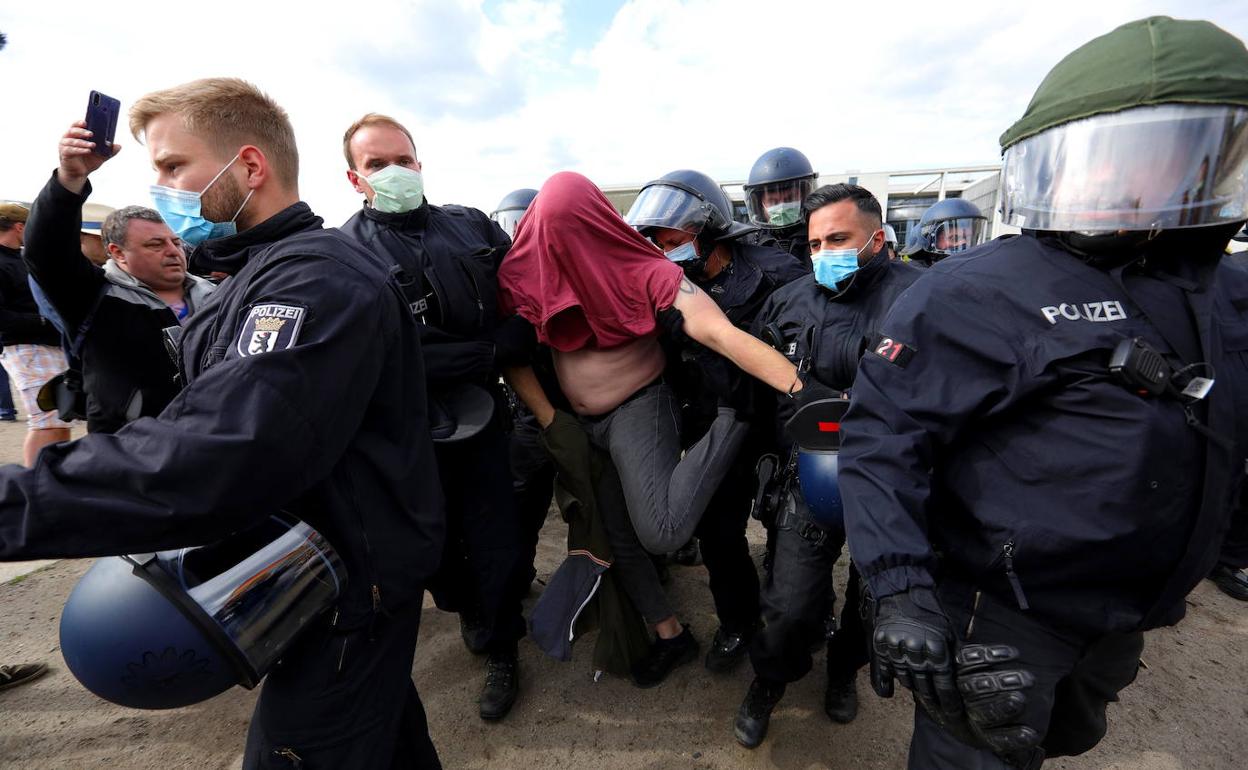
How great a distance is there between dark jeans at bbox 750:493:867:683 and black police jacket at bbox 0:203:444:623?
1.36 metres

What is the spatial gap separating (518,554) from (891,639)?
173 cm

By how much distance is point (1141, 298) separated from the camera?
123 centimetres

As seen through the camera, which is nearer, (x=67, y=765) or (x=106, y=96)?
(x=106, y=96)

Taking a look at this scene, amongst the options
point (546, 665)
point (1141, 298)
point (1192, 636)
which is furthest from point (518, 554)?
point (1192, 636)

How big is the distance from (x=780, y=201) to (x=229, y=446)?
4293 mm

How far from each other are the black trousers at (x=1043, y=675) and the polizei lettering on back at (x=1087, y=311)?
2.22 feet

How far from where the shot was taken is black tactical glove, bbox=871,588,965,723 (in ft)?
4.02

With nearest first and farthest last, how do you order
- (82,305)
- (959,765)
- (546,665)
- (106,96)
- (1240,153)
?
(1240,153)
(959,765)
(106,96)
(82,305)
(546,665)

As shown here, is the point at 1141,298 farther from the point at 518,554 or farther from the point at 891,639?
the point at 518,554

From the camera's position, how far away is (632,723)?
2.50 meters

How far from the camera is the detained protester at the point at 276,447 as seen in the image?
1012 millimetres

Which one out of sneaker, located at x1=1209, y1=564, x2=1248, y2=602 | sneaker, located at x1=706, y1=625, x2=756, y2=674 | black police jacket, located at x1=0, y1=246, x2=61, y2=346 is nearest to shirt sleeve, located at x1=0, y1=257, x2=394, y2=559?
sneaker, located at x1=706, y1=625, x2=756, y2=674

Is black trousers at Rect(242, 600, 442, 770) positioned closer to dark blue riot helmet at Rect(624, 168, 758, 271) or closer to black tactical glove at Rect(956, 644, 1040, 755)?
black tactical glove at Rect(956, 644, 1040, 755)

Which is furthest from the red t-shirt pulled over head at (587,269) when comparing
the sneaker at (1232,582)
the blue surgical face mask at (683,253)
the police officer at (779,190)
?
the sneaker at (1232,582)
